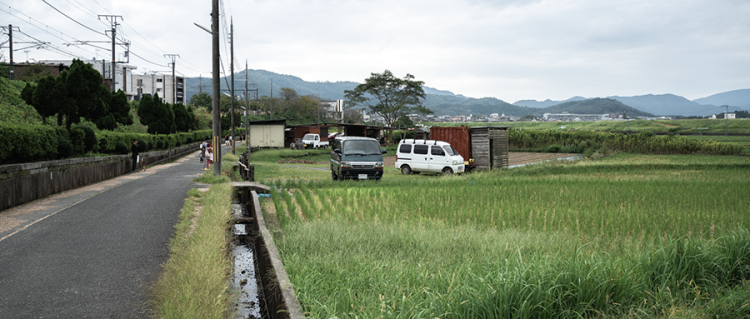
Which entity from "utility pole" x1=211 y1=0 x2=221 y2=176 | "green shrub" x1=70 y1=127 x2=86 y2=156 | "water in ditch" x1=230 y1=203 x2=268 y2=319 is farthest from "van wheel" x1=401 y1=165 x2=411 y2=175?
"water in ditch" x1=230 y1=203 x2=268 y2=319

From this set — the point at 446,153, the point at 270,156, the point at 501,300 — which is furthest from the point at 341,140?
the point at 270,156

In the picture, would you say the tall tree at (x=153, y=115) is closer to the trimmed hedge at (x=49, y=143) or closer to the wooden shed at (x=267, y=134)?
the wooden shed at (x=267, y=134)

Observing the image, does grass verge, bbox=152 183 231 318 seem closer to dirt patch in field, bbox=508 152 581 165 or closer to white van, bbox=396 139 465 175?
white van, bbox=396 139 465 175

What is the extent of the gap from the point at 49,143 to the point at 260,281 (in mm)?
12682

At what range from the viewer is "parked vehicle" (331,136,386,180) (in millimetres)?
18000

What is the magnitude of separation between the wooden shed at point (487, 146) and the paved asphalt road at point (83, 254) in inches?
648

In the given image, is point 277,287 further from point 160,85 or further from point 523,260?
point 160,85

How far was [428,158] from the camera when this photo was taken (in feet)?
73.1

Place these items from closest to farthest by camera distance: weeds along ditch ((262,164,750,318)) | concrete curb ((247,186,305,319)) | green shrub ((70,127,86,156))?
weeds along ditch ((262,164,750,318))
concrete curb ((247,186,305,319))
green shrub ((70,127,86,156))

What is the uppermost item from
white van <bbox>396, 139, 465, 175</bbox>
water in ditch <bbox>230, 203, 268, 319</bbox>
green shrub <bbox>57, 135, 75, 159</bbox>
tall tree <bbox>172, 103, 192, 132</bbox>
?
tall tree <bbox>172, 103, 192, 132</bbox>

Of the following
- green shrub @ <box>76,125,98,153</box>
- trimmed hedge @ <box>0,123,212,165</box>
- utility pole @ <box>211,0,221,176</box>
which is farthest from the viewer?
green shrub @ <box>76,125,98,153</box>

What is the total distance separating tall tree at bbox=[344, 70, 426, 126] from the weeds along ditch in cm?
5519

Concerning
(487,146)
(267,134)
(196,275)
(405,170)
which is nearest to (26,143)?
(196,275)

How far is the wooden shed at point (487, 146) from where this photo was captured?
2441 cm
